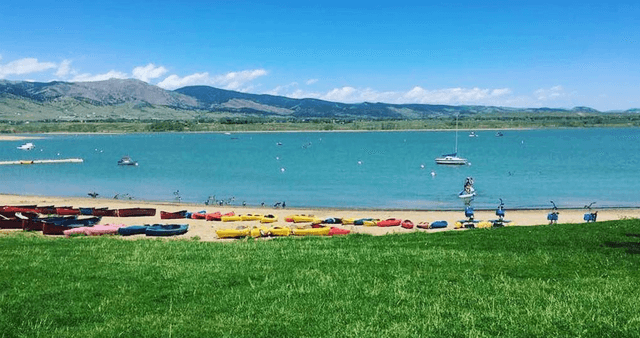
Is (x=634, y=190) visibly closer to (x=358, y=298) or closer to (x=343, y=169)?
(x=343, y=169)

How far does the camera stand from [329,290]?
1650 centimetres

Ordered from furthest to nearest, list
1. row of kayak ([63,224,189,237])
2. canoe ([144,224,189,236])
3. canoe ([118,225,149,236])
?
canoe ([144,224,189,236]) → canoe ([118,225,149,236]) → row of kayak ([63,224,189,237])

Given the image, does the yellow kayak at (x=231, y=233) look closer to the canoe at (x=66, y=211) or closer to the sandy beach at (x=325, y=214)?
the sandy beach at (x=325, y=214)

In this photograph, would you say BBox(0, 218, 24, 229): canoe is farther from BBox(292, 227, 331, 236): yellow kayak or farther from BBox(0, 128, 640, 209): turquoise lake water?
BBox(0, 128, 640, 209): turquoise lake water

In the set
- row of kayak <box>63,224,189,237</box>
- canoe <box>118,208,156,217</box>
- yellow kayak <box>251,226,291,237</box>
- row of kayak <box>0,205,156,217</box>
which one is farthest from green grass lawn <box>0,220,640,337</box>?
row of kayak <box>0,205,156,217</box>

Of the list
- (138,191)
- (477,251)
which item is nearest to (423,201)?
(138,191)

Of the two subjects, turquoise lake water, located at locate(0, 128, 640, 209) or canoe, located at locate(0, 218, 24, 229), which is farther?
turquoise lake water, located at locate(0, 128, 640, 209)

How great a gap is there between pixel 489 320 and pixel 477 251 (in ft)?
33.2

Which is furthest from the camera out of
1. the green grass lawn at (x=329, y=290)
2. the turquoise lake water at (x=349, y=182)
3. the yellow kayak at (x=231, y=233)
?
the turquoise lake water at (x=349, y=182)

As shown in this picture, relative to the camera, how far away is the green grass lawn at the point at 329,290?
13219mm

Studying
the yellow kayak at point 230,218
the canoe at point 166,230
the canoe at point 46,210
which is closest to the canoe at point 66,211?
the canoe at point 46,210

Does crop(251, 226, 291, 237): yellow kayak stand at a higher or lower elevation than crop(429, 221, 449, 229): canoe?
higher

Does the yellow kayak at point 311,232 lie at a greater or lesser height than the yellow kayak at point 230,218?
greater

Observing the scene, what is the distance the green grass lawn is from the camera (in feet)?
43.4
